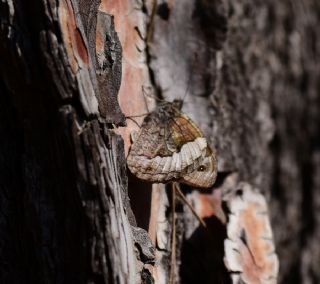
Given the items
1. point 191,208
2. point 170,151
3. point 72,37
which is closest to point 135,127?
point 170,151

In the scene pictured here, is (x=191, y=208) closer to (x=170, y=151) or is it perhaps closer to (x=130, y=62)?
(x=170, y=151)

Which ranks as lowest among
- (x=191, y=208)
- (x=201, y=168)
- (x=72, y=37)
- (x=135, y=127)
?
(x=191, y=208)

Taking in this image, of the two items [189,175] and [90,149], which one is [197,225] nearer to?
[189,175]

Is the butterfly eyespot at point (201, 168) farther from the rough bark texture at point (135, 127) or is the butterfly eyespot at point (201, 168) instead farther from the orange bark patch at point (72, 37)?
the orange bark patch at point (72, 37)

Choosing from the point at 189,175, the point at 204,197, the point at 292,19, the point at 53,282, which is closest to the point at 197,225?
the point at 204,197

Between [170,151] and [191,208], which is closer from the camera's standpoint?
[170,151]

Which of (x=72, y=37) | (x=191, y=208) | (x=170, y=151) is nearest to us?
(x=72, y=37)

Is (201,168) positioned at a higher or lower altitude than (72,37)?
lower

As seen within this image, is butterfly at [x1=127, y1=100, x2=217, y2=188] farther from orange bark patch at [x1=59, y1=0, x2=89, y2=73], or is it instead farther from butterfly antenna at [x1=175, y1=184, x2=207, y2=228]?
orange bark patch at [x1=59, y1=0, x2=89, y2=73]
